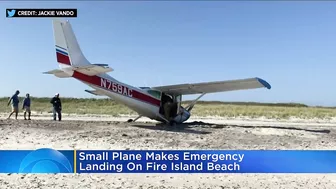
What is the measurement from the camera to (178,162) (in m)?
8.30

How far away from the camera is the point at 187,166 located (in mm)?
8219

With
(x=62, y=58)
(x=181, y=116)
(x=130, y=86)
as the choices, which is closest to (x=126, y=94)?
(x=130, y=86)

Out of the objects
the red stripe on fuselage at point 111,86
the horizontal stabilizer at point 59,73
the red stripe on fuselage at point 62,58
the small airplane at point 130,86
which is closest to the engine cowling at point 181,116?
the small airplane at point 130,86

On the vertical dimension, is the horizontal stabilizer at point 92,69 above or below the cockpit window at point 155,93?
above

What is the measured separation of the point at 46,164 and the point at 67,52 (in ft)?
30.8

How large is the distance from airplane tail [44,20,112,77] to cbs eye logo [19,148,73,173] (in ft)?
26.1

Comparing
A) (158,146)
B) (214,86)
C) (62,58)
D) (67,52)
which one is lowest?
(158,146)

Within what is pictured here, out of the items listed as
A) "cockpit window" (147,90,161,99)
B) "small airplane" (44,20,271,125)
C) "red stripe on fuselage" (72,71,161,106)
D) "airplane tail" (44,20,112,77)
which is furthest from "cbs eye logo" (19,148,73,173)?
"cockpit window" (147,90,161,99)

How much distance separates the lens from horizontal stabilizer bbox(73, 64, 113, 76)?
49.6 ft

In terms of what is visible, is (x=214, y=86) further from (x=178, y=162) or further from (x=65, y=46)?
(x=178, y=162)

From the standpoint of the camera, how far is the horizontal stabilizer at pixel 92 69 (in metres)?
15.1

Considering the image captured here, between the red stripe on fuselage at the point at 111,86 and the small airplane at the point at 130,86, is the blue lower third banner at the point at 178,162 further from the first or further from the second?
the red stripe on fuselage at the point at 111,86

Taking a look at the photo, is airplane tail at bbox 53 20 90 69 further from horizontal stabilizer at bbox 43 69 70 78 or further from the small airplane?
horizontal stabilizer at bbox 43 69 70 78

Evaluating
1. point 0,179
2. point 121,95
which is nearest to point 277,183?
point 0,179
